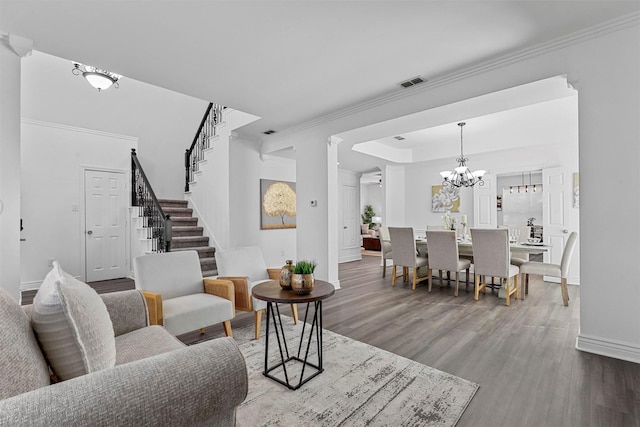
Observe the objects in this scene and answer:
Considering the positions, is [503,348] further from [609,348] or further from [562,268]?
[562,268]

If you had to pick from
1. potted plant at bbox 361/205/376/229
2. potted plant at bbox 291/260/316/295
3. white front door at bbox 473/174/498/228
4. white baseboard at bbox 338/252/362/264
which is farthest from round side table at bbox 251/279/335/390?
potted plant at bbox 361/205/376/229

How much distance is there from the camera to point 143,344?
68.0 inches

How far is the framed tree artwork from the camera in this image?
6.35 m

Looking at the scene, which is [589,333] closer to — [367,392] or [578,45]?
[367,392]

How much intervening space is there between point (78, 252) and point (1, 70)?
13.1ft

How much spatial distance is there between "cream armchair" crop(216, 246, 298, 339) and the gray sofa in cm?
185

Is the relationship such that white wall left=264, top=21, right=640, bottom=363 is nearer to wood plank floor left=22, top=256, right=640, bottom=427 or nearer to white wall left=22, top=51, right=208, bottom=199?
wood plank floor left=22, top=256, right=640, bottom=427

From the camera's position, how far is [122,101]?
6.51 meters

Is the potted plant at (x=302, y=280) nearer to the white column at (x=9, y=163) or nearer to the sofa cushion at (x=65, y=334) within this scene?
the sofa cushion at (x=65, y=334)

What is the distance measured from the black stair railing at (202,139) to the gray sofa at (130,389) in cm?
550

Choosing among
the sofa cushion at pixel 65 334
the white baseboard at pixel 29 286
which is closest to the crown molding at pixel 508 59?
the sofa cushion at pixel 65 334

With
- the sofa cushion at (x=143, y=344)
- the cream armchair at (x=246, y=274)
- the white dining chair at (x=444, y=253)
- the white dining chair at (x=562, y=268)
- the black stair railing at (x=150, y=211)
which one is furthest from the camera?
the black stair railing at (x=150, y=211)

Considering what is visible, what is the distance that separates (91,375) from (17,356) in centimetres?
26

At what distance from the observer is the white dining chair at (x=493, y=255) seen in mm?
4035
